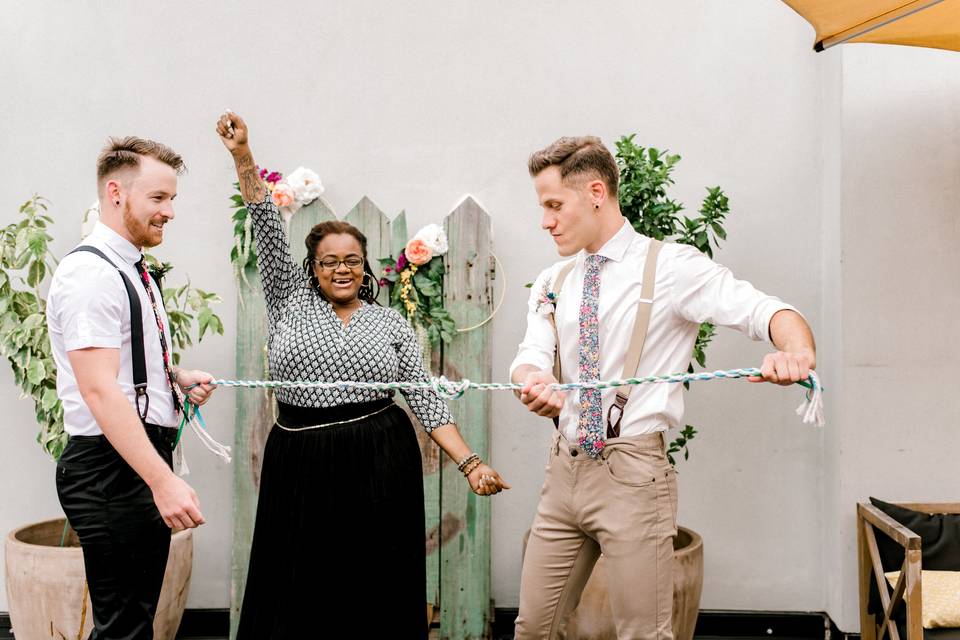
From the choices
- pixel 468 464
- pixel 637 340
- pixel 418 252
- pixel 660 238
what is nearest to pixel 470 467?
pixel 468 464

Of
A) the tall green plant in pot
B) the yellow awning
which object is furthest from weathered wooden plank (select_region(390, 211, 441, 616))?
the yellow awning

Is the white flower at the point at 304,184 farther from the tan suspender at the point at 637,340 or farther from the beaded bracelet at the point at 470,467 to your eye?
the tan suspender at the point at 637,340

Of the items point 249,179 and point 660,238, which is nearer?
point 249,179

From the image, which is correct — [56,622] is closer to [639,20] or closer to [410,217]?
[410,217]

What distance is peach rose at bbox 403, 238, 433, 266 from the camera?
11.6 ft

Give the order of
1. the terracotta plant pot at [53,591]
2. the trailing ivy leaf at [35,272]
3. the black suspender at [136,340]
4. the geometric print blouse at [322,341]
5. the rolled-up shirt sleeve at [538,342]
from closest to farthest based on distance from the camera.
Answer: the black suspender at [136,340], the rolled-up shirt sleeve at [538,342], the geometric print blouse at [322,341], the terracotta plant pot at [53,591], the trailing ivy leaf at [35,272]

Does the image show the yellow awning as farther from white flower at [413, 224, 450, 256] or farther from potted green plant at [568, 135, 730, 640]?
white flower at [413, 224, 450, 256]

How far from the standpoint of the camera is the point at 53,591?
3207 millimetres

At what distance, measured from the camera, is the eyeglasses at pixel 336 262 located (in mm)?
2922

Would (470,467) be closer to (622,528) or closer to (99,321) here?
(622,528)

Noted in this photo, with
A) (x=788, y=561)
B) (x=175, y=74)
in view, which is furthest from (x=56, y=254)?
(x=788, y=561)

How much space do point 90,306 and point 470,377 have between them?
183 centimetres

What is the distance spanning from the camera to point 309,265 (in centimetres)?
306

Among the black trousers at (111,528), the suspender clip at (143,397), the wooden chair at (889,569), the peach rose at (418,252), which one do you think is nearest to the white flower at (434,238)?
the peach rose at (418,252)
